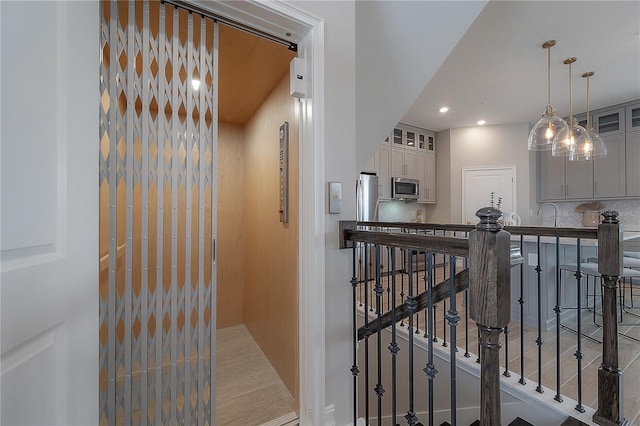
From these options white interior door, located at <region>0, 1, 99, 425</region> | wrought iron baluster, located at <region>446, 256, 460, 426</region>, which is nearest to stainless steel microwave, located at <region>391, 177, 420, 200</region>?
wrought iron baluster, located at <region>446, 256, 460, 426</region>

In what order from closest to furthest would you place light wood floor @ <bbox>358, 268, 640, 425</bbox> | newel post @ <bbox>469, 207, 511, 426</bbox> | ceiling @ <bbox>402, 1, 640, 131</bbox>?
newel post @ <bbox>469, 207, 511, 426</bbox> < light wood floor @ <bbox>358, 268, 640, 425</bbox> < ceiling @ <bbox>402, 1, 640, 131</bbox>

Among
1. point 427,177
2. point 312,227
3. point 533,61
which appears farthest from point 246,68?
point 427,177

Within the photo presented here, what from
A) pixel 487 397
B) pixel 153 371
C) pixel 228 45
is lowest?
pixel 153 371

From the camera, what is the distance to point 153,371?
1.18 m

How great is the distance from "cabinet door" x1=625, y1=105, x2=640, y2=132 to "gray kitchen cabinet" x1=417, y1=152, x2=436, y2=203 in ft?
9.45

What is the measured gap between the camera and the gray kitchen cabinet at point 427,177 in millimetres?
5789

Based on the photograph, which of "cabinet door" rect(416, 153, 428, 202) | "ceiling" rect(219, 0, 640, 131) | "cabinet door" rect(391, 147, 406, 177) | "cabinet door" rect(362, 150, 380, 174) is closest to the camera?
"ceiling" rect(219, 0, 640, 131)

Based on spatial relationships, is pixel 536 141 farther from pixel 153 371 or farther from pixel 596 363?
pixel 153 371

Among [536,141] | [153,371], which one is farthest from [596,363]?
[153,371]

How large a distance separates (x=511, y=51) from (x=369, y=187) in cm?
236

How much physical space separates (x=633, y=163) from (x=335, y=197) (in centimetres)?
557

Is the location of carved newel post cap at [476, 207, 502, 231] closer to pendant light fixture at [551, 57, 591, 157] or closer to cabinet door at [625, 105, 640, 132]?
pendant light fixture at [551, 57, 591, 157]

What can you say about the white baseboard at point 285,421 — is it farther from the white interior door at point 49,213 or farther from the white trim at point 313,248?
the white interior door at point 49,213

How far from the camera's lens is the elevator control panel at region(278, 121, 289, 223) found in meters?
1.90
